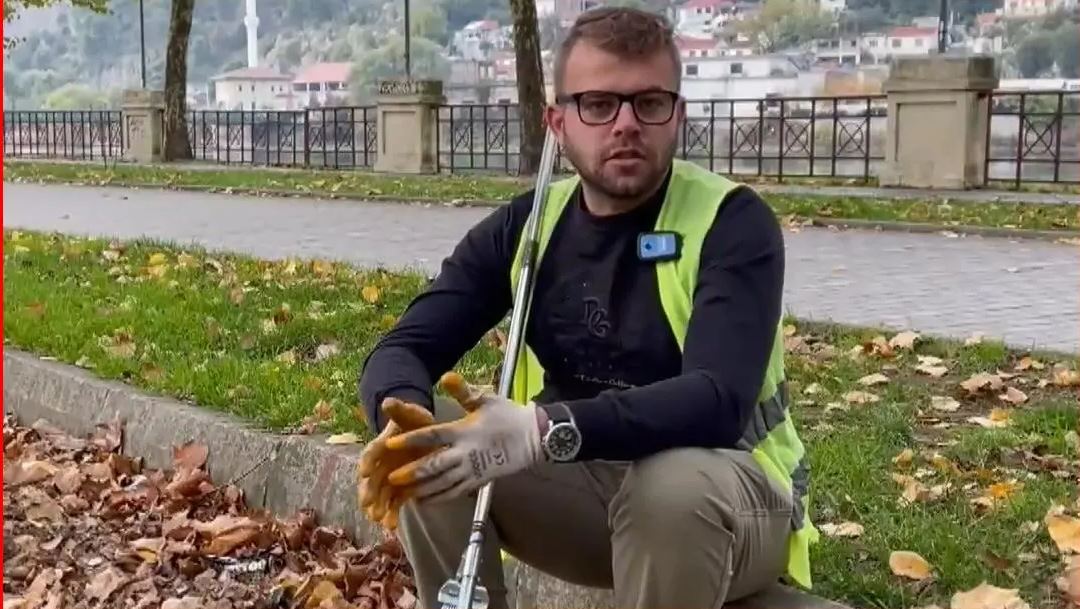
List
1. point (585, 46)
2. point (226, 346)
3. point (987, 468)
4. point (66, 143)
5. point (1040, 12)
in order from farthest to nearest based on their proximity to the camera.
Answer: point (66, 143), point (1040, 12), point (226, 346), point (987, 468), point (585, 46)

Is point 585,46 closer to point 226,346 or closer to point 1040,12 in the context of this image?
point 226,346

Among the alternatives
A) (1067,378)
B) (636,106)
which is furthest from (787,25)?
(636,106)

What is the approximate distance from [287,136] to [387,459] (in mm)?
26861

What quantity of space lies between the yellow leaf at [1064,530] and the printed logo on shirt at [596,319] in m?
1.21

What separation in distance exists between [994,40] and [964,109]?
619 centimetres

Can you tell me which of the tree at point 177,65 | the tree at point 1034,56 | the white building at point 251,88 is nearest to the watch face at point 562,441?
the tree at point 1034,56

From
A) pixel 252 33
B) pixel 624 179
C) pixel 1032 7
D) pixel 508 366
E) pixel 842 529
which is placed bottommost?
pixel 842 529

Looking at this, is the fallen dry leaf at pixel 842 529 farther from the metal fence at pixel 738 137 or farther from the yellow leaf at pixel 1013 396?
the metal fence at pixel 738 137

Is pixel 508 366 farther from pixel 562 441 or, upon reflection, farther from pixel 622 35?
pixel 622 35

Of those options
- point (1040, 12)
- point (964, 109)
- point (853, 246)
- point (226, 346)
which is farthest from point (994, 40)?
point (226, 346)

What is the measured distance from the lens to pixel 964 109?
53.7 ft

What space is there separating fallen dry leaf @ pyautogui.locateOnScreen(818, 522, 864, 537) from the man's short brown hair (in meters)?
1.26

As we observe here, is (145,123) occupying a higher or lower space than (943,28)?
lower

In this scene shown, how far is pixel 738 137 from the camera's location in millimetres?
21125
